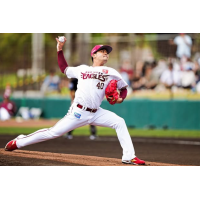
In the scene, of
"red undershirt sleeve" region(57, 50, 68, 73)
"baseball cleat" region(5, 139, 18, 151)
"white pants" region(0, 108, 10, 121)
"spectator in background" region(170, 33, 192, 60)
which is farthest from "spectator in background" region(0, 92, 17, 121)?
"red undershirt sleeve" region(57, 50, 68, 73)

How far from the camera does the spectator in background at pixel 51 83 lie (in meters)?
19.2

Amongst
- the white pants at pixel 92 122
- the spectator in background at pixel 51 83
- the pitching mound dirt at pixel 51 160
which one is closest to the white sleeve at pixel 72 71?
the white pants at pixel 92 122

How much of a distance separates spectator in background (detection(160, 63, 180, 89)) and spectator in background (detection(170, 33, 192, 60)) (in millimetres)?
585

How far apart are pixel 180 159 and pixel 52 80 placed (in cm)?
1165

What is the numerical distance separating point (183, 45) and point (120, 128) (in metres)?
9.76

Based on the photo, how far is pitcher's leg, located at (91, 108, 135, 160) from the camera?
7.18 meters

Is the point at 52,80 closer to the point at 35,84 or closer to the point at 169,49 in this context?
the point at 35,84

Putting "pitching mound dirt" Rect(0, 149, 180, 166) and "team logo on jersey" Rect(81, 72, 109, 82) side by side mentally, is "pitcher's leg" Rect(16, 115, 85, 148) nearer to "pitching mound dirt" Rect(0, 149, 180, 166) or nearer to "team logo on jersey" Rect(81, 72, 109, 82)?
"pitching mound dirt" Rect(0, 149, 180, 166)

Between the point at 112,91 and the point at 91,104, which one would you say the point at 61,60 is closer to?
the point at 91,104

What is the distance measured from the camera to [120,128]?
722cm

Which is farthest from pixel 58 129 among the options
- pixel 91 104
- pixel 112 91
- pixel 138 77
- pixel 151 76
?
pixel 138 77

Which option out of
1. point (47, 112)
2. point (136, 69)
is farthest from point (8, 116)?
point (136, 69)

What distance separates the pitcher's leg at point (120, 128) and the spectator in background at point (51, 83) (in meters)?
12.1

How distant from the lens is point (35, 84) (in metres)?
19.9
